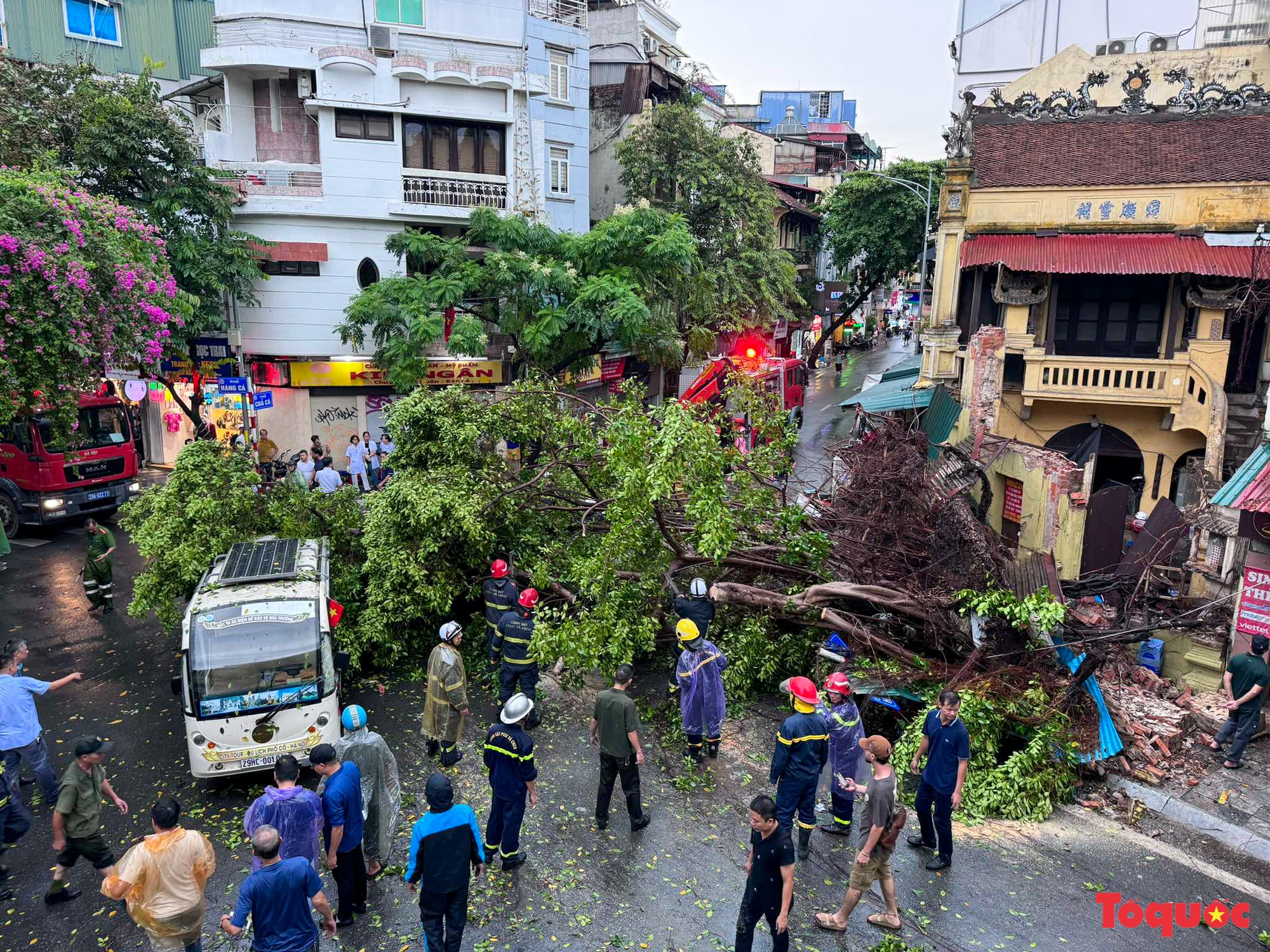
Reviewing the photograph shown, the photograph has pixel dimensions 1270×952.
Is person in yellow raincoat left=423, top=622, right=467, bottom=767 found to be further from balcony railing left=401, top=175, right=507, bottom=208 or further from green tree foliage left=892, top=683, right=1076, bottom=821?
balcony railing left=401, top=175, right=507, bottom=208

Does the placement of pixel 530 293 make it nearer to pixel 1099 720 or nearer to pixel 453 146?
pixel 453 146

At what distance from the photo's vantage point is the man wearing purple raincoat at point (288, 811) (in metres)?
6.12

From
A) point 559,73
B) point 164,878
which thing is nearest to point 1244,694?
point 164,878

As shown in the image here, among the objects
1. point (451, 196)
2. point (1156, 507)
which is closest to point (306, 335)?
point (451, 196)

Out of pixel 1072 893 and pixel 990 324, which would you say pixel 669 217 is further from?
pixel 1072 893

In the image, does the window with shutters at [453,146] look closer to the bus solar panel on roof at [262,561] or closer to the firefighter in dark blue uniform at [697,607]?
the bus solar panel on roof at [262,561]

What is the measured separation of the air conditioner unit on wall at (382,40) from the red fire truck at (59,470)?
1055 centimetres

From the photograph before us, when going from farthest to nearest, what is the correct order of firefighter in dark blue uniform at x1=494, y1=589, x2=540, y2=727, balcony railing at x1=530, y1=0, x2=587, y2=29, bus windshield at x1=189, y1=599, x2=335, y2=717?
balcony railing at x1=530, y1=0, x2=587, y2=29 < firefighter in dark blue uniform at x1=494, y1=589, x2=540, y2=727 < bus windshield at x1=189, y1=599, x2=335, y2=717

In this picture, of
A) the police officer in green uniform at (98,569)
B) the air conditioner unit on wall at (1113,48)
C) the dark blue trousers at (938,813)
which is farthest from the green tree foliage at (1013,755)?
the air conditioner unit on wall at (1113,48)

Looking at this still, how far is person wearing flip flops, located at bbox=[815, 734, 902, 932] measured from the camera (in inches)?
248

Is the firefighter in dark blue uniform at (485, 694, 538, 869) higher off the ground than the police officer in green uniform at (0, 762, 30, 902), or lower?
higher

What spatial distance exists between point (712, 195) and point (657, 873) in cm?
2354

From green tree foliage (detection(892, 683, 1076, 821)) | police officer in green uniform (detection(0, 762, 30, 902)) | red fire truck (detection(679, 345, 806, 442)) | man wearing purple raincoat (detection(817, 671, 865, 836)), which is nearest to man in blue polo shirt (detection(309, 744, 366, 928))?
police officer in green uniform (detection(0, 762, 30, 902))

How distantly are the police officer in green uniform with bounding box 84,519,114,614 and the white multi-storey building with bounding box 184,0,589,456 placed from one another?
380 inches
